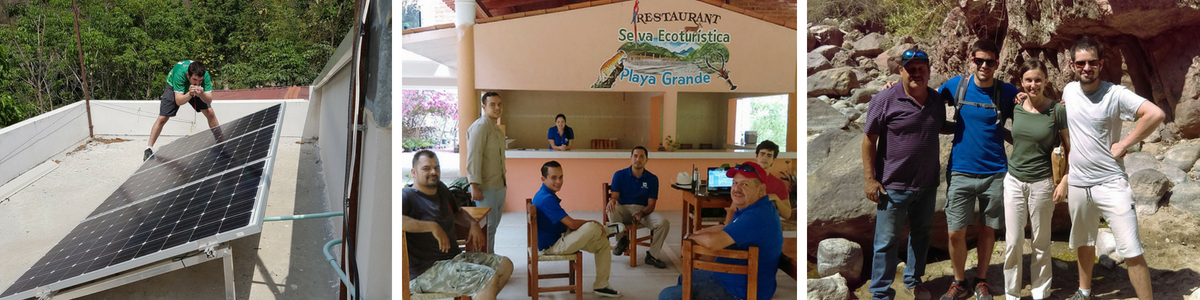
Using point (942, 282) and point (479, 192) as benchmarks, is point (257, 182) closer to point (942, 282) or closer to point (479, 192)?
point (479, 192)

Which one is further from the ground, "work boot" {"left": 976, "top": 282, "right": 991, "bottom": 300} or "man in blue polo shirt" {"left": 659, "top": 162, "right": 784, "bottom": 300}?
"man in blue polo shirt" {"left": 659, "top": 162, "right": 784, "bottom": 300}

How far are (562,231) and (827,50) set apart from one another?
144cm

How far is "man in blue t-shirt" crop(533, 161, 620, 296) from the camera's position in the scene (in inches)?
102

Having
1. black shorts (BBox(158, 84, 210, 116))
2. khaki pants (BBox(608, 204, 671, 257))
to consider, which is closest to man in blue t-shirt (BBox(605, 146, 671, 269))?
khaki pants (BBox(608, 204, 671, 257))

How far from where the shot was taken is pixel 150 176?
14.2ft

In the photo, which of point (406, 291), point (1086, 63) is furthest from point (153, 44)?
point (1086, 63)

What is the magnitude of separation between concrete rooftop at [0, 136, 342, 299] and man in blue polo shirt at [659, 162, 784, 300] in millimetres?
2145

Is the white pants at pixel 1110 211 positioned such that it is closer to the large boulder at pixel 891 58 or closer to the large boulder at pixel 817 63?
the large boulder at pixel 891 58

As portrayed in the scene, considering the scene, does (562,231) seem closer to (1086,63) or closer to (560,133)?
(560,133)

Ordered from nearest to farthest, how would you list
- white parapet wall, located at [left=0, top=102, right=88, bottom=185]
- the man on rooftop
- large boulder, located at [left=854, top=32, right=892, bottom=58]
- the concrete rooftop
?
1. large boulder, located at [left=854, top=32, right=892, bottom=58]
2. the concrete rooftop
3. the man on rooftop
4. white parapet wall, located at [left=0, top=102, right=88, bottom=185]

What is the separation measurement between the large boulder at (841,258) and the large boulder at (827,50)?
32.6 inches

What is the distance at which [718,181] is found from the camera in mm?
2613

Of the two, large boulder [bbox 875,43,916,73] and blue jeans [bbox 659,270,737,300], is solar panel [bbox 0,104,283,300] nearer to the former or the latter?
blue jeans [bbox 659,270,737,300]

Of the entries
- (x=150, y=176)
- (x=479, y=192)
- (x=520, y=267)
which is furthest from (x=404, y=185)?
(x=150, y=176)
